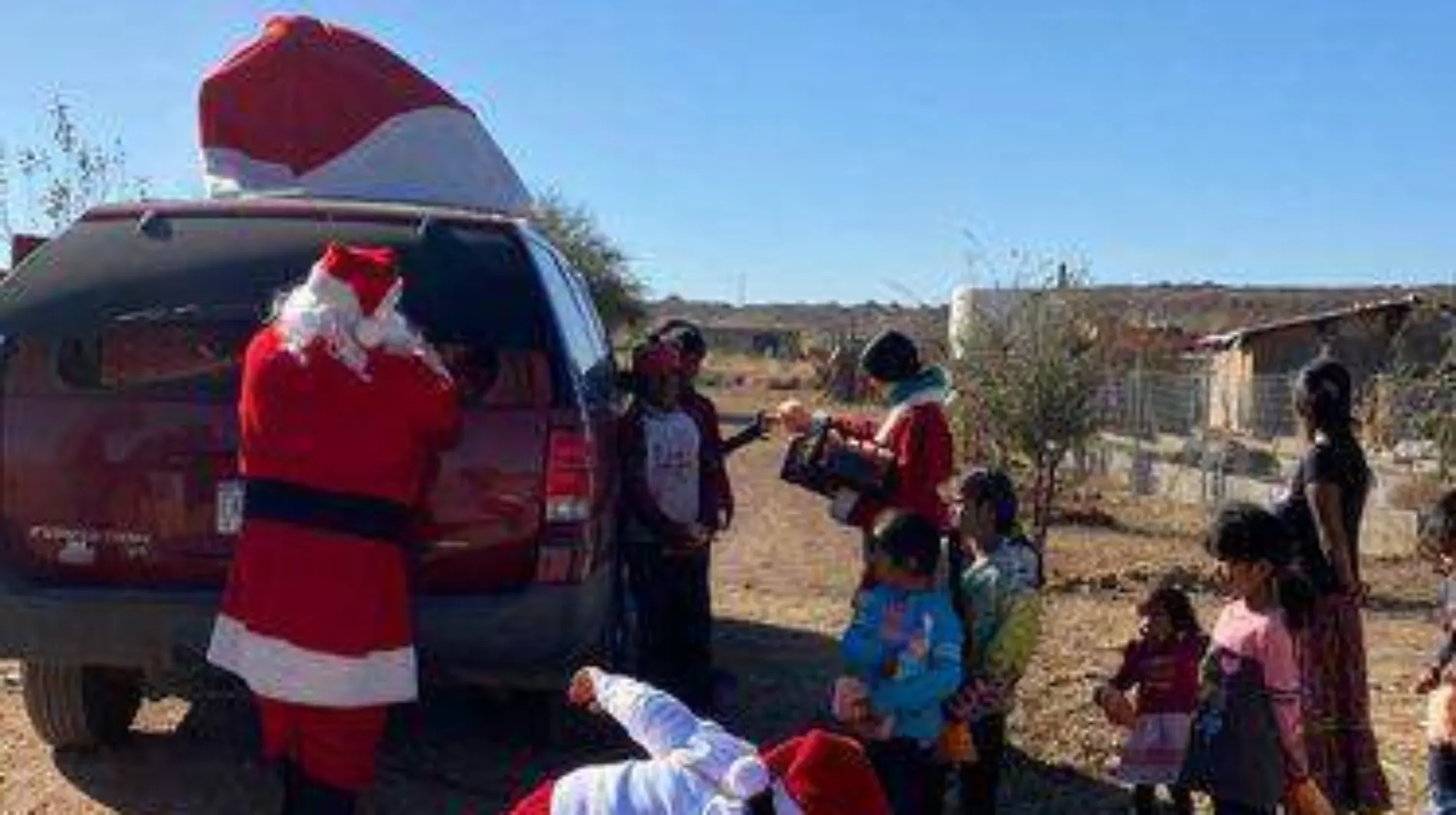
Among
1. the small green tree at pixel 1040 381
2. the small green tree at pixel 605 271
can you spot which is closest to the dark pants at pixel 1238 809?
the small green tree at pixel 1040 381

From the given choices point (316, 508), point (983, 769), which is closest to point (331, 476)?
point (316, 508)

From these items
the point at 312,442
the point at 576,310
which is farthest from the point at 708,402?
the point at 312,442

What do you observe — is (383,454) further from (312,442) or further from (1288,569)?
(1288,569)

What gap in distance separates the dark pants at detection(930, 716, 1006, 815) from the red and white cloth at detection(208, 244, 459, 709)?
75.1 inches

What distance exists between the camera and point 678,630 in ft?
25.9

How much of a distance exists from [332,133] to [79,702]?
3.45 meters

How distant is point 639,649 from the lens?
7973 millimetres

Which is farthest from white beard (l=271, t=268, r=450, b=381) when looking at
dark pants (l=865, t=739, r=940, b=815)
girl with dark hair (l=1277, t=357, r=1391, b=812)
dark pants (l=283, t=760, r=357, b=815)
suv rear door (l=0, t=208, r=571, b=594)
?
girl with dark hair (l=1277, t=357, r=1391, b=812)

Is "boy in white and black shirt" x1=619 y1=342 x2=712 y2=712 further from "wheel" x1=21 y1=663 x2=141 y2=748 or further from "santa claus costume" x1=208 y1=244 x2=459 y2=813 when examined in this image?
"santa claus costume" x1=208 y1=244 x2=459 y2=813

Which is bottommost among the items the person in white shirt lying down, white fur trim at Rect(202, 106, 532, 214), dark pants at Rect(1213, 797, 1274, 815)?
dark pants at Rect(1213, 797, 1274, 815)

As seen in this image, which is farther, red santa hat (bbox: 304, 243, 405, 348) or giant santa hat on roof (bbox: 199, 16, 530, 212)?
giant santa hat on roof (bbox: 199, 16, 530, 212)

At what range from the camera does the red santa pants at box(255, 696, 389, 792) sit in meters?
4.96

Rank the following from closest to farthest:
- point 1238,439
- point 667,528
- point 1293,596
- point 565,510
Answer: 1. point 1293,596
2. point 565,510
3. point 667,528
4. point 1238,439

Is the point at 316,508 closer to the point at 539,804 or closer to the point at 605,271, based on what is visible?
the point at 539,804
